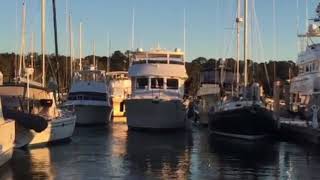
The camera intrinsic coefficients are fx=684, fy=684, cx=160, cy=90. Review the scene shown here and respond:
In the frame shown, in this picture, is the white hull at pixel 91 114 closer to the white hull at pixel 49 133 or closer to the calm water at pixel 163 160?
the calm water at pixel 163 160

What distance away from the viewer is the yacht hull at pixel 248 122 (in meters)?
35.7

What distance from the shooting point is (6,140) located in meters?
21.6

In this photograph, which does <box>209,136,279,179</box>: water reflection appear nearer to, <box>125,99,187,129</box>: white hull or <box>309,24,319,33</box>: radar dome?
<box>125,99,187,129</box>: white hull

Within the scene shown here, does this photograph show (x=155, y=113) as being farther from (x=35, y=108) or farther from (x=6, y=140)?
(x=6, y=140)

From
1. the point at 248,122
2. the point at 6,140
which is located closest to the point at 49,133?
the point at 6,140

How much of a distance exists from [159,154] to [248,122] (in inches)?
342

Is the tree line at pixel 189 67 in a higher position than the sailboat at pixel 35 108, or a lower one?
higher

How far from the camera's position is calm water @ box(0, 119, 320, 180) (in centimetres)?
2152

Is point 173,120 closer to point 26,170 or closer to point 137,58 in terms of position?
point 137,58

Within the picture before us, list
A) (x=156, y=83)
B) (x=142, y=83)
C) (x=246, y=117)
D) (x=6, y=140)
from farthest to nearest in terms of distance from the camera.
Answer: (x=142, y=83), (x=156, y=83), (x=246, y=117), (x=6, y=140)

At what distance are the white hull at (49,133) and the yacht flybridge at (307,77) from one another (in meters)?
14.6

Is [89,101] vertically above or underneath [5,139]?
above

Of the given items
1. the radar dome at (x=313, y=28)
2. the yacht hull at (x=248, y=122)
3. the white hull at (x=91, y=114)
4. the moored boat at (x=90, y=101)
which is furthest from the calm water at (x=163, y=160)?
the moored boat at (x=90, y=101)

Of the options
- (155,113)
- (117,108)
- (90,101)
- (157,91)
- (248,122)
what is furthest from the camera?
(117,108)
